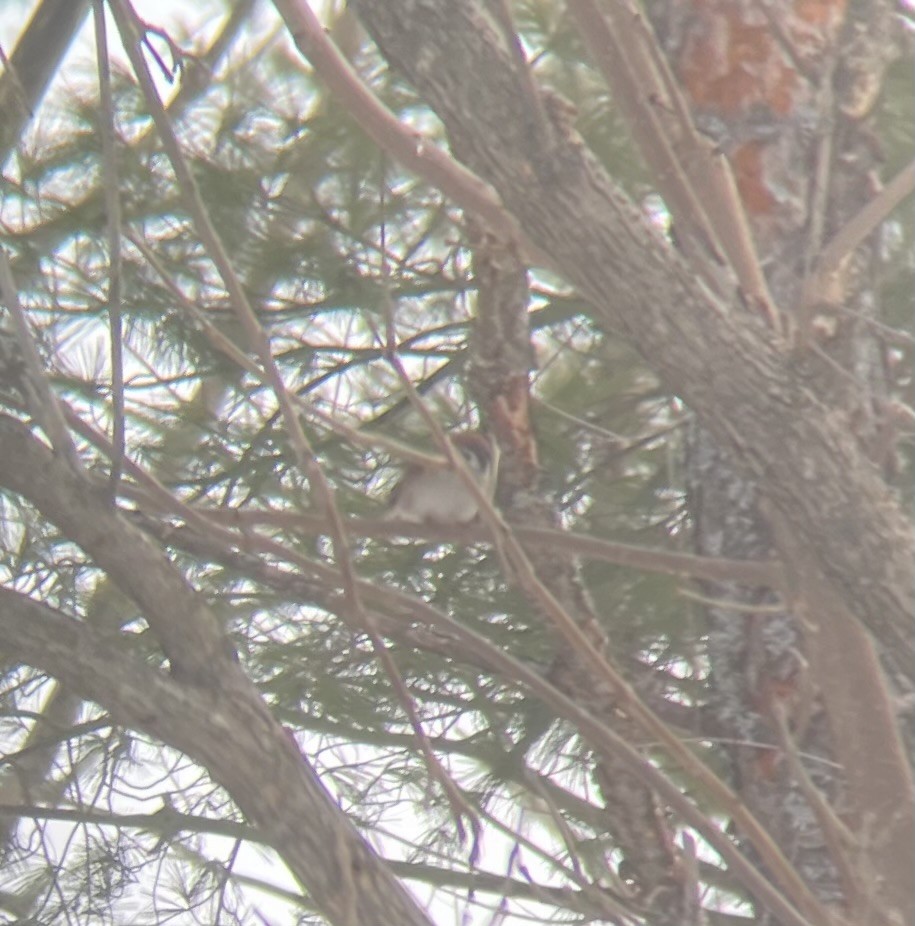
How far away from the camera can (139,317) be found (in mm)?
1956

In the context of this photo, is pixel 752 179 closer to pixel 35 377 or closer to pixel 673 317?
pixel 673 317

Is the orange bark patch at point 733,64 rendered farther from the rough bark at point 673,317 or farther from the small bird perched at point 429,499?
the rough bark at point 673,317

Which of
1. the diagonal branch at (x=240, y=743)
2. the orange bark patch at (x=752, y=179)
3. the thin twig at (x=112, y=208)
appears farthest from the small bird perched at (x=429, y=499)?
the thin twig at (x=112, y=208)

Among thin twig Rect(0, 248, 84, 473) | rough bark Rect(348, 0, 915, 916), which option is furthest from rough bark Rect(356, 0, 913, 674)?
thin twig Rect(0, 248, 84, 473)

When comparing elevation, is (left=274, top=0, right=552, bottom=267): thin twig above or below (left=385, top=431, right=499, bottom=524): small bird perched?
below

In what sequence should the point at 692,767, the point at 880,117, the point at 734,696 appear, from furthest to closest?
the point at 880,117, the point at 734,696, the point at 692,767

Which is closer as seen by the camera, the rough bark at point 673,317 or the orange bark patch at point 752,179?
the rough bark at point 673,317

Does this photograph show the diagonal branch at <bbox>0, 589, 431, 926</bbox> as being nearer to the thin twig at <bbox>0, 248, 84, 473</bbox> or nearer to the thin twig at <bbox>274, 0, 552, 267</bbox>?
the thin twig at <bbox>0, 248, 84, 473</bbox>

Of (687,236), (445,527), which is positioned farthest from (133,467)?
(687,236)

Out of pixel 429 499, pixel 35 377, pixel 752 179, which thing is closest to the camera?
pixel 35 377

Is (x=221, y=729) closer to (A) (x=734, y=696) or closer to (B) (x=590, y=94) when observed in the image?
(A) (x=734, y=696)

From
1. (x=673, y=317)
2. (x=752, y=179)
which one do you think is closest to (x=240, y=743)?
(x=673, y=317)

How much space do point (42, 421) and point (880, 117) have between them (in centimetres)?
132

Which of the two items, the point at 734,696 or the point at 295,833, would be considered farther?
the point at 734,696
